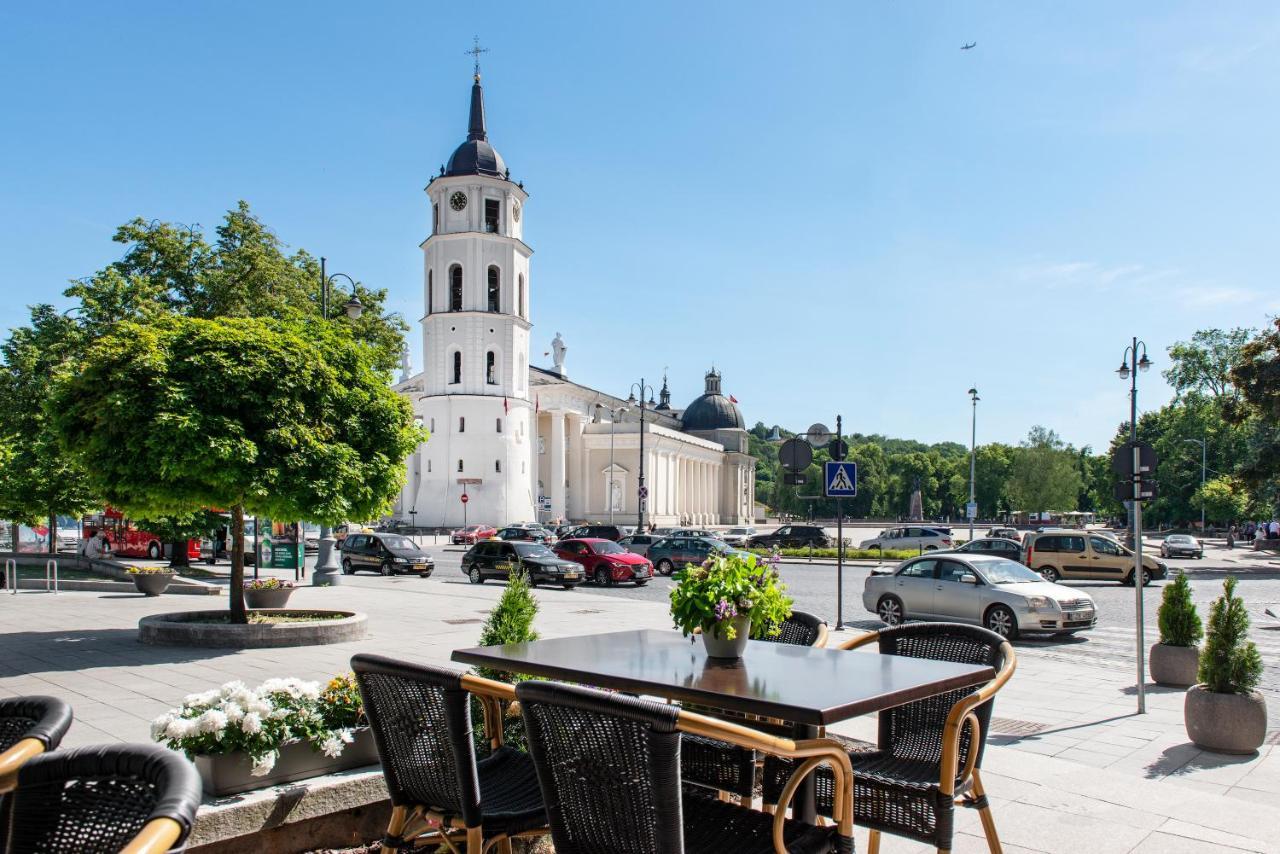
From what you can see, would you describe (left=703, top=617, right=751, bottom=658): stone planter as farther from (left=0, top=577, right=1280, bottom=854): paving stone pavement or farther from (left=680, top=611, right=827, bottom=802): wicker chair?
(left=0, top=577, right=1280, bottom=854): paving stone pavement

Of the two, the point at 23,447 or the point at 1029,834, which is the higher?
the point at 23,447

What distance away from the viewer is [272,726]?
16.3 ft

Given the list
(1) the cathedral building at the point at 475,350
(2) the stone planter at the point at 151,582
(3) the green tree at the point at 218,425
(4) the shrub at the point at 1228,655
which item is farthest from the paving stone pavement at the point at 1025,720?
(1) the cathedral building at the point at 475,350

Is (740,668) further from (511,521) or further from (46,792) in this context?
(511,521)

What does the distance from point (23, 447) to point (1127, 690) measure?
31891mm

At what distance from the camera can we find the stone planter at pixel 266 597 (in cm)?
1617

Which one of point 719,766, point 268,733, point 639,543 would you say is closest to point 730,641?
point 719,766

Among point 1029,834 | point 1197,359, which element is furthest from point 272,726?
point 1197,359

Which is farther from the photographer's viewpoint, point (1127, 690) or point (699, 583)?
point (1127, 690)

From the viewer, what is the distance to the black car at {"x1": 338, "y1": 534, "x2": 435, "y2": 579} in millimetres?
34231

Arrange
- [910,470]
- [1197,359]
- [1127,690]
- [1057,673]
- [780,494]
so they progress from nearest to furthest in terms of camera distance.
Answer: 1. [1127,690]
2. [1057,673]
3. [1197,359]
4. [910,470]
5. [780,494]

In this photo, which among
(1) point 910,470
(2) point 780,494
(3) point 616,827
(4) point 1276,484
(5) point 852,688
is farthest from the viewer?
(2) point 780,494

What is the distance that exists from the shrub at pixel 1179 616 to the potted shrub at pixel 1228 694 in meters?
2.02

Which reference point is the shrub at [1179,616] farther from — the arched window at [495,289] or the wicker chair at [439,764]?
the arched window at [495,289]
